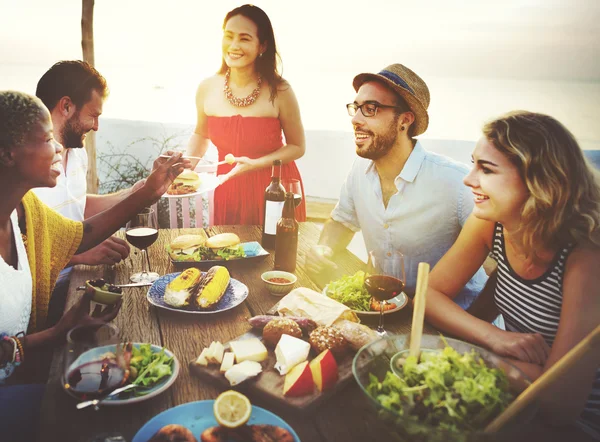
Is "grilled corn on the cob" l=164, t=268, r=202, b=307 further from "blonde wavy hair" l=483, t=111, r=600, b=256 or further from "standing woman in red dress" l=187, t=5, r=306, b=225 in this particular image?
"standing woman in red dress" l=187, t=5, r=306, b=225

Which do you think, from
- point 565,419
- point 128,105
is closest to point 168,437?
point 565,419

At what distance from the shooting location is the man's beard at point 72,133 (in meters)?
2.39

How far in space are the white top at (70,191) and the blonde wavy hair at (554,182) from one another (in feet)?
7.43

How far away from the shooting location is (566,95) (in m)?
8.21

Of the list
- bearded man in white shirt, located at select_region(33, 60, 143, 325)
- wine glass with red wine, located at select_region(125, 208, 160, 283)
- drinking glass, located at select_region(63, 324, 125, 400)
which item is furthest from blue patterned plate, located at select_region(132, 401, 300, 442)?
bearded man in white shirt, located at select_region(33, 60, 143, 325)

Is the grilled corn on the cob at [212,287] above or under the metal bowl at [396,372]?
under

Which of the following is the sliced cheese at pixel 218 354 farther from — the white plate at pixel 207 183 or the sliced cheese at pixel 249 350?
the white plate at pixel 207 183

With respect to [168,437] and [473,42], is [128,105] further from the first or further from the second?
[168,437]

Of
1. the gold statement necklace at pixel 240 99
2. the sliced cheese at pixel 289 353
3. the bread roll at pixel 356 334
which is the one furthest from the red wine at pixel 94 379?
the gold statement necklace at pixel 240 99

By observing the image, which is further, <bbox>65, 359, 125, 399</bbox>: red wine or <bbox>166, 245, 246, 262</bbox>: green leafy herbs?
<bbox>166, 245, 246, 262</bbox>: green leafy herbs

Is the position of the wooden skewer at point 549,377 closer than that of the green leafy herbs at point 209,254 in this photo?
Yes

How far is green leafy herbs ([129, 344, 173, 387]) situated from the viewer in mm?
1034

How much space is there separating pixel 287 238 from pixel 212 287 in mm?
510

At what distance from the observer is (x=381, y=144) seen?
2.36 metres
